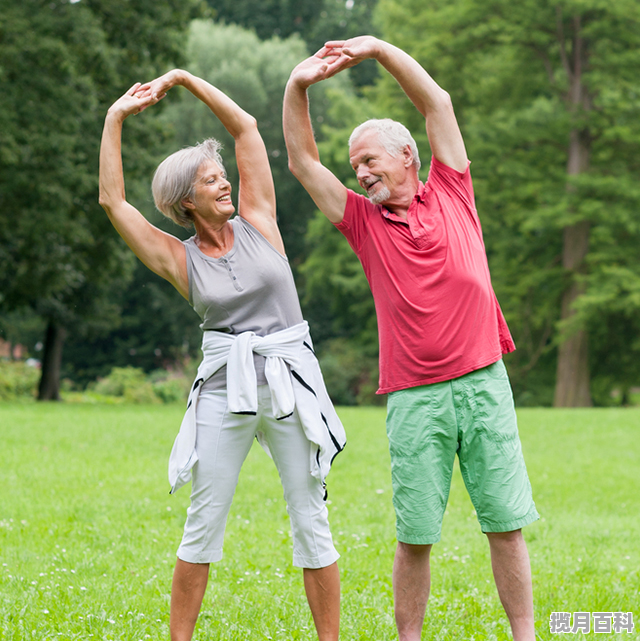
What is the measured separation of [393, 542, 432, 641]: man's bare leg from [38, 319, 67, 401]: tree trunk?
70.9ft

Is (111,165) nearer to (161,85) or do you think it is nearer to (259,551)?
(161,85)

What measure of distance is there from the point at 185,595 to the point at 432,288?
1557 mm

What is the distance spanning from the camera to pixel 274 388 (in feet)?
10.0

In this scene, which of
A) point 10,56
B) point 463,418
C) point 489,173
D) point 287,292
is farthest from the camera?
point 489,173

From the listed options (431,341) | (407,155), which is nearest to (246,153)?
(407,155)

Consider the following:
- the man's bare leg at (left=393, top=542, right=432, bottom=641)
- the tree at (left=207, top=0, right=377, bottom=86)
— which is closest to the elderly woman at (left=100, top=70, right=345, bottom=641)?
the man's bare leg at (left=393, top=542, right=432, bottom=641)

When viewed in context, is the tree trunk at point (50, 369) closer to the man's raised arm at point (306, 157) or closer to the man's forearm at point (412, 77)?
the man's raised arm at point (306, 157)

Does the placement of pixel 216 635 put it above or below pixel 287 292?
below

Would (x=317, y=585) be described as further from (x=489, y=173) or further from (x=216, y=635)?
(x=489, y=173)

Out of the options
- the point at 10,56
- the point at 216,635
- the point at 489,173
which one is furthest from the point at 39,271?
the point at 216,635

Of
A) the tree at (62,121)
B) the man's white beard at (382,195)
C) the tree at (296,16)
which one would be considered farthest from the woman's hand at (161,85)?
the tree at (296,16)

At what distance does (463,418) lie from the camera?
305cm

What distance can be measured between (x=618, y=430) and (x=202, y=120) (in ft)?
69.4

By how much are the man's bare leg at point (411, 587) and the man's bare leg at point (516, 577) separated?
0.29 m
